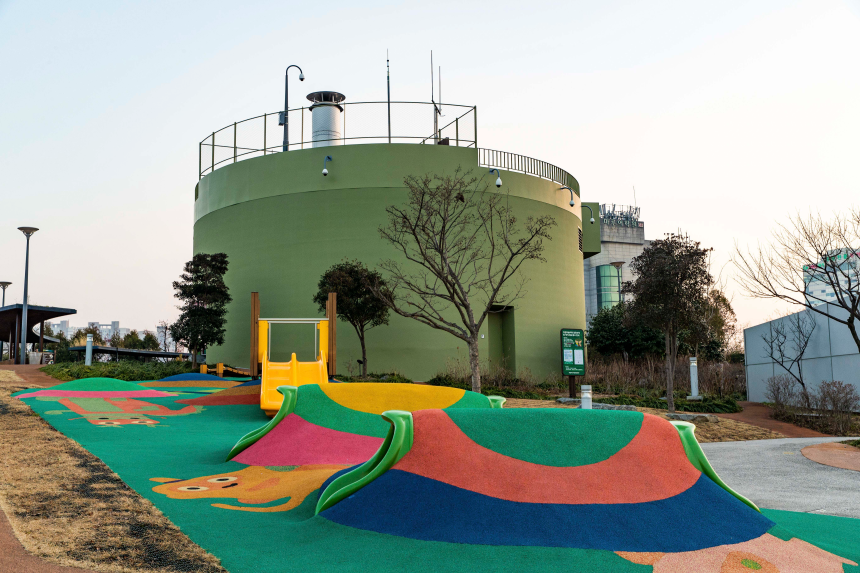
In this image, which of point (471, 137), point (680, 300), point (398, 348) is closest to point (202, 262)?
point (398, 348)

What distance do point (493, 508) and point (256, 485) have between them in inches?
101

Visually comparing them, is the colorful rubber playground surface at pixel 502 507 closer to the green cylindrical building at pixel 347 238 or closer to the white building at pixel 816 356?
the white building at pixel 816 356

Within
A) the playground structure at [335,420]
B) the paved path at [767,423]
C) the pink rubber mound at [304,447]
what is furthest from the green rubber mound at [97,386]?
the paved path at [767,423]

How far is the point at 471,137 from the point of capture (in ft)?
79.5

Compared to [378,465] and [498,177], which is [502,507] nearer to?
[378,465]

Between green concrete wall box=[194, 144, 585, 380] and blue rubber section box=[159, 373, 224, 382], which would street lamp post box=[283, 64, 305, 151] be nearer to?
green concrete wall box=[194, 144, 585, 380]

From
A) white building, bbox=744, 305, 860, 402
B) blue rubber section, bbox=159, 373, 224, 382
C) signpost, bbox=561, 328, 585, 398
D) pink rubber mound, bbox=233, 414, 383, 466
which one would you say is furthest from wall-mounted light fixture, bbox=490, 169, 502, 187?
pink rubber mound, bbox=233, 414, 383, 466

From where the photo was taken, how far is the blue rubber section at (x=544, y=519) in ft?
13.2

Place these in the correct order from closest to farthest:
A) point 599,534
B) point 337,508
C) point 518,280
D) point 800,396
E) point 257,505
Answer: point 599,534
point 337,508
point 257,505
point 800,396
point 518,280

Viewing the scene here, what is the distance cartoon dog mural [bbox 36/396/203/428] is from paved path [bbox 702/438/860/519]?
8.87 metres

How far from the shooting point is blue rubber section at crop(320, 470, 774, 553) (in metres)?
→ 4.02

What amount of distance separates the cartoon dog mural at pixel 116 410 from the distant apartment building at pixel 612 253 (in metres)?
49.9

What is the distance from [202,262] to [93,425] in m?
13.8

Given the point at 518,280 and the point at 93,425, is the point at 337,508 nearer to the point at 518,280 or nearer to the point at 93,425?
the point at 93,425
